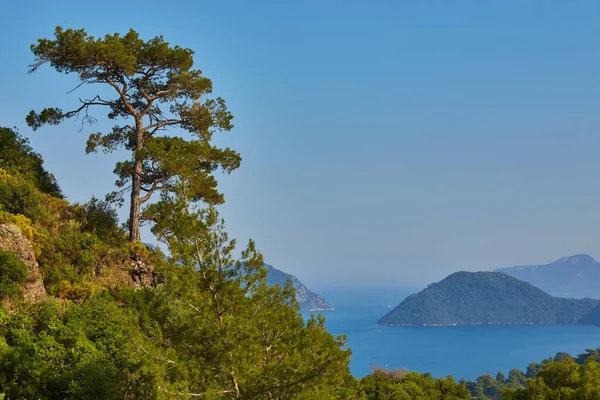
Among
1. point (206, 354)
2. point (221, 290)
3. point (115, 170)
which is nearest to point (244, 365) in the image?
point (206, 354)

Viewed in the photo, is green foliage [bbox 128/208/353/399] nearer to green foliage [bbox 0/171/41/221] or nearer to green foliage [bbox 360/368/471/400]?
green foliage [bbox 0/171/41/221]

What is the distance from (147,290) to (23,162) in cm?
1002

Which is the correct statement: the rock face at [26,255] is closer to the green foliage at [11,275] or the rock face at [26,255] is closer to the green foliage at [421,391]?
the green foliage at [11,275]

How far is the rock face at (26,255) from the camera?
36.2 feet

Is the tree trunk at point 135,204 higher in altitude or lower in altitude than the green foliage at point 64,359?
higher

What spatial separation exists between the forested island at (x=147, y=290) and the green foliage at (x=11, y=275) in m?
0.03

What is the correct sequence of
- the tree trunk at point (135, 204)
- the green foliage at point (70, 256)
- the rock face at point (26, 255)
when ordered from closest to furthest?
the rock face at point (26, 255) → the green foliage at point (70, 256) → the tree trunk at point (135, 204)

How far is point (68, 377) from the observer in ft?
28.9

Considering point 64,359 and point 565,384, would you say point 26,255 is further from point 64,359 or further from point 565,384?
point 565,384

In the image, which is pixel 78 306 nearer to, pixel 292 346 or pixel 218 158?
pixel 292 346

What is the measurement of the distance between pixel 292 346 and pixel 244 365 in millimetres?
1046

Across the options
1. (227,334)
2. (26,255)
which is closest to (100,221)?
(26,255)

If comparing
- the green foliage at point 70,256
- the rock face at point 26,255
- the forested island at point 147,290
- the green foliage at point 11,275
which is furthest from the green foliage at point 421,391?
the green foliage at point 11,275

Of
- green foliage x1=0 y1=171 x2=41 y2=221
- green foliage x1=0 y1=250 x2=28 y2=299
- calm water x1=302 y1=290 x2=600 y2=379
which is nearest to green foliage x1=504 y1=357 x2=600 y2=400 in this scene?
green foliage x1=0 y1=250 x2=28 y2=299
